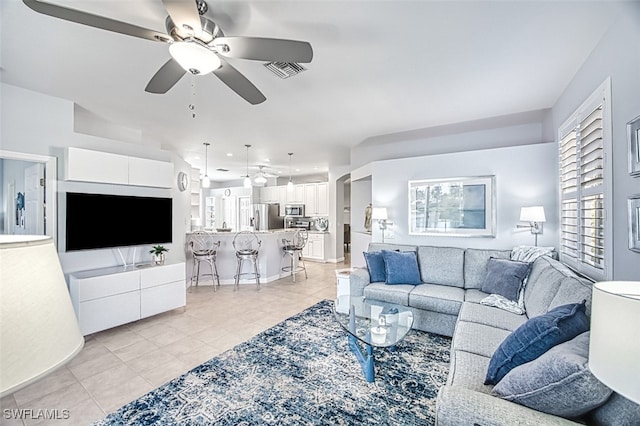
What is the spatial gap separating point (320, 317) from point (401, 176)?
2.62 metres

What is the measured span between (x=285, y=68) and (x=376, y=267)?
257 centimetres

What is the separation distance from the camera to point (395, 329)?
2521 millimetres

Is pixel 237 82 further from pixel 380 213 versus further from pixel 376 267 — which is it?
pixel 380 213

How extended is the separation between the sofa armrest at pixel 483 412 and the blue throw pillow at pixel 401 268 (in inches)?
88.6

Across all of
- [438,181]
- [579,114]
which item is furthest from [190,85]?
[579,114]

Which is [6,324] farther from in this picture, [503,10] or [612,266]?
[612,266]

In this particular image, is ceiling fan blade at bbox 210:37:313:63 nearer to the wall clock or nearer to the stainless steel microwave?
the wall clock

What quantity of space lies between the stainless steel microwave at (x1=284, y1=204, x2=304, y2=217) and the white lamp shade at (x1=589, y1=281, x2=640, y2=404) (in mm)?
8152

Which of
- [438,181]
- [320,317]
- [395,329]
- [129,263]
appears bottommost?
[320,317]

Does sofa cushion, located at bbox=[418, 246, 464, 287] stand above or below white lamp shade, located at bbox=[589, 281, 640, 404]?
below

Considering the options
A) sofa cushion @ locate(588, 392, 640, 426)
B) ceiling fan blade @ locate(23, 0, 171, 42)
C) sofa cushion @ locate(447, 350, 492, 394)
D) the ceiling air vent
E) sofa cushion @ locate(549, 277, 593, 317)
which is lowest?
sofa cushion @ locate(447, 350, 492, 394)

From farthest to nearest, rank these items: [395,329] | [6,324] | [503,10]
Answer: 1. [395,329]
2. [503,10]
3. [6,324]

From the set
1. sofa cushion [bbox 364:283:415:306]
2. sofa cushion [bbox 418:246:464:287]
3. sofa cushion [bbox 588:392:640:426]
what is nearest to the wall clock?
sofa cushion [bbox 364:283:415:306]

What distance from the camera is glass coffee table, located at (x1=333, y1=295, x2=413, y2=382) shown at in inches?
91.7
